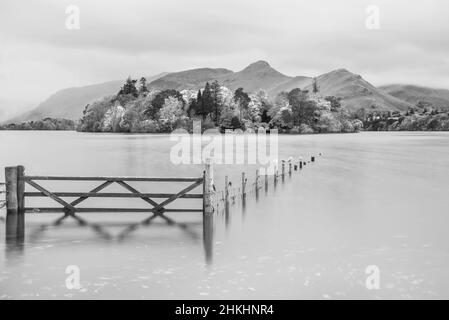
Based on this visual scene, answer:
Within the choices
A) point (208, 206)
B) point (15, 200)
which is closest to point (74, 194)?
point (15, 200)

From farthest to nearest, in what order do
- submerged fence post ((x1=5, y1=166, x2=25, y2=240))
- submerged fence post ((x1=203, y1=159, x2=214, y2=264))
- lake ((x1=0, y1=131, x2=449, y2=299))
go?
submerged fence post ((x1=5, y1=166, x2=25, y2=240)), submerged fence post ((x1=203, y1=159, x2=214, y2=264)), lake ((x1=0, y1=131, x2=449, y2=299))

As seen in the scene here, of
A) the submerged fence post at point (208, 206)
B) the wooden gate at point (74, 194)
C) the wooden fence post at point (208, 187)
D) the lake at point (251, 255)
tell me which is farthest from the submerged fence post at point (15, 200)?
the wooden fence post at point (208, 187)

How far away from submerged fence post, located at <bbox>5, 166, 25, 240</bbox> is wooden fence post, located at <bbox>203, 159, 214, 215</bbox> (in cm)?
821

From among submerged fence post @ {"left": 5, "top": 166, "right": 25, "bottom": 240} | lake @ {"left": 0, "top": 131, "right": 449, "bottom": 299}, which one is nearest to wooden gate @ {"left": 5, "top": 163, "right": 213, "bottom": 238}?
submerged fence post @ {"left": 5, "top": 166, "right": 25, "bottom": 240}

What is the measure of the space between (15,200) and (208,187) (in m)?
9.35

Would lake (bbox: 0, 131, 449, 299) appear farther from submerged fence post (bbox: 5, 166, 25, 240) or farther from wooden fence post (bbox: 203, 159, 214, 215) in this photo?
wooden fence post (bbox: 203, 159, 214, 215)

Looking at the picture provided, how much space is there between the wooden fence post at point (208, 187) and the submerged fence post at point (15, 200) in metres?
8.21

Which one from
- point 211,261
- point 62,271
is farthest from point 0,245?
point 211,261

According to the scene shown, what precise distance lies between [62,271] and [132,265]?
2282 mm

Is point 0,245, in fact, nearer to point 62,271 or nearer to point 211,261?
point 62,271

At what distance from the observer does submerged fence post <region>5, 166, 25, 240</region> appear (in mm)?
25422

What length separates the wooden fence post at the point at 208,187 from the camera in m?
26.1

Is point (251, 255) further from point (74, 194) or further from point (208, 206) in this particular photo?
point (74, 194)

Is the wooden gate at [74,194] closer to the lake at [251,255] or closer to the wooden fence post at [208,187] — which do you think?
the wooden fence post at [208,187]
